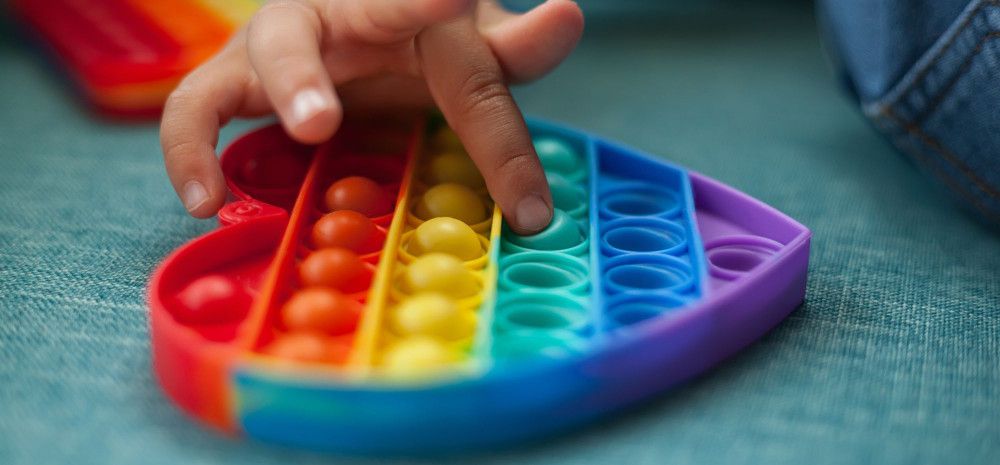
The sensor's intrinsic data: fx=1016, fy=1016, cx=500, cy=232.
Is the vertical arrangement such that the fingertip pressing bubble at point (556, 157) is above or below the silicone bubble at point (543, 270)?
below

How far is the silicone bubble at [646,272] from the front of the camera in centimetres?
51

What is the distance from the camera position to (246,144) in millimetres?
623

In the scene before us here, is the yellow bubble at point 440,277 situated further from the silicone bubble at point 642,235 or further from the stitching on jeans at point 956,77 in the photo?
the stitching on jeans at point 956,77

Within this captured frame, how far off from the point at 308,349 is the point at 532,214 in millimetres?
164

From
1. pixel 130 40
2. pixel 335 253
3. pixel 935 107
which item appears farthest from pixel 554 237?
pixel 130 40

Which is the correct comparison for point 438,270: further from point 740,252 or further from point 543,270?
point 740,252

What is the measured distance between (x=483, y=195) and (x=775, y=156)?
0.89ft

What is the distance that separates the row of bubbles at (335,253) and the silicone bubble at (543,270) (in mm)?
68

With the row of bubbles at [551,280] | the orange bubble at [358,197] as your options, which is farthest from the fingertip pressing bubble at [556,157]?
the orange bubble at [358,197]

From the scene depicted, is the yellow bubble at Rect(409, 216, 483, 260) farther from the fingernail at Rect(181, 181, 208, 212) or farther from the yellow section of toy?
the fingernail at Rect(181, 181, 208, 212)

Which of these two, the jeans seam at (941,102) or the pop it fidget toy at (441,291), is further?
the jeans seam at (941,102)

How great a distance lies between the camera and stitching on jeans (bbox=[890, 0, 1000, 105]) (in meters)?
0.56

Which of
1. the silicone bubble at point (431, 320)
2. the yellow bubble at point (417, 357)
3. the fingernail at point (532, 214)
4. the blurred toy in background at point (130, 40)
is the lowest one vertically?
the blurred toy in background at point (130, 40)

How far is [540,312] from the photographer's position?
0.47 metres
